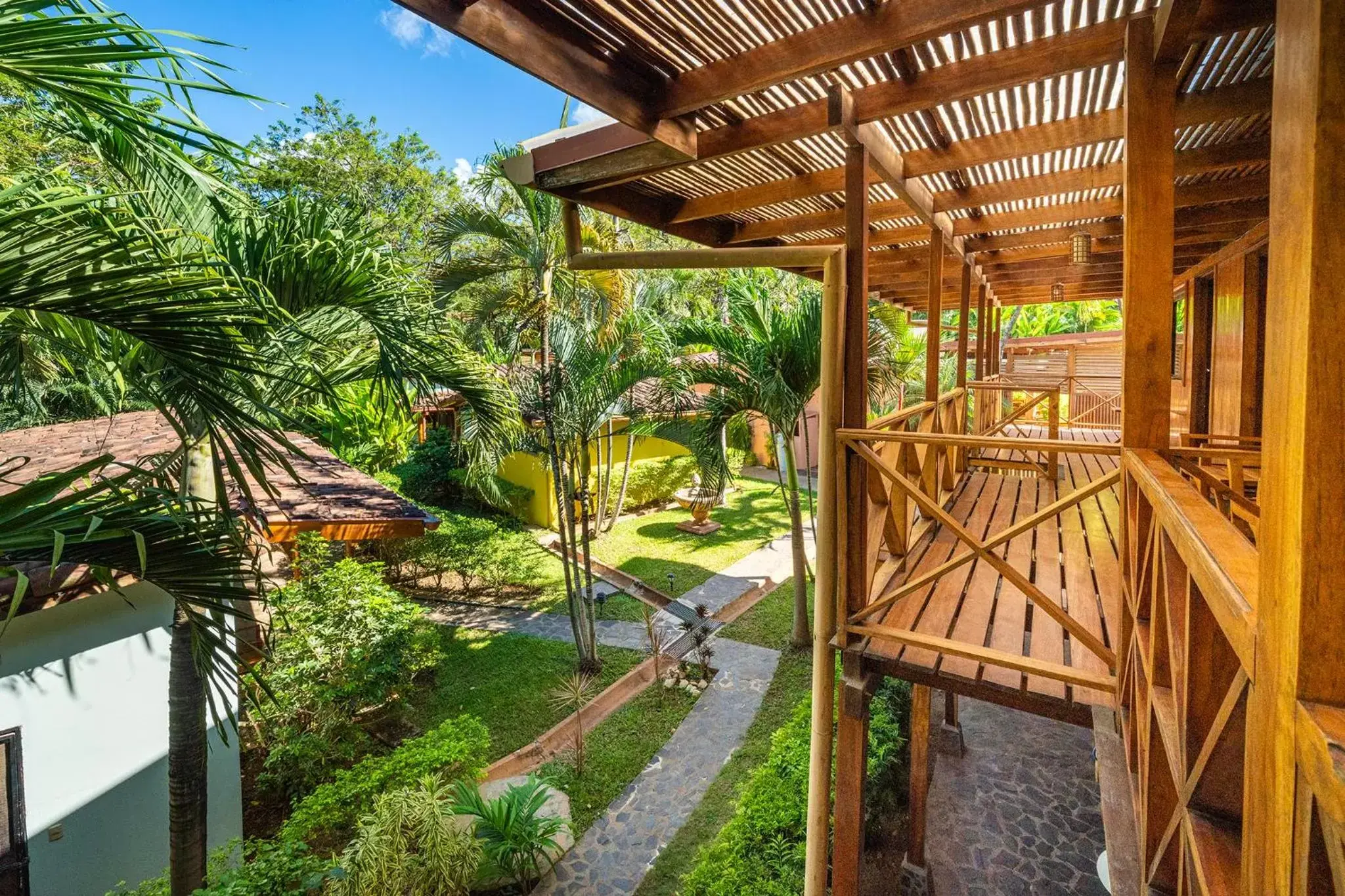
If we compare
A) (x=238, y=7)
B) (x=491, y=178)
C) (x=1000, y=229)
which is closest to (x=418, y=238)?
(x=491, y=178)

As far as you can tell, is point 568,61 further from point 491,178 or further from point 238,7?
point 238,7

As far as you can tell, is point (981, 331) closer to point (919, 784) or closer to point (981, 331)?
point (981, 331)

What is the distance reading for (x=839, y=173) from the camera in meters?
3.87

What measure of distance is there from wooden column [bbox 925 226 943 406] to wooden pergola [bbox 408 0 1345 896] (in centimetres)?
6

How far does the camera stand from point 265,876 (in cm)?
322

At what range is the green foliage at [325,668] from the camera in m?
5.41

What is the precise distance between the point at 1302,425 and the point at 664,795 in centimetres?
575

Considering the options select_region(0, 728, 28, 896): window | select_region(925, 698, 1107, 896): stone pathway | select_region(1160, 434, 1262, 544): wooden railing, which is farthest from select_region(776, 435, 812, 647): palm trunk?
select_region(0, 728, 28, 896): window

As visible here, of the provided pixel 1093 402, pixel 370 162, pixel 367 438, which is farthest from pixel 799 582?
pixel 370 162

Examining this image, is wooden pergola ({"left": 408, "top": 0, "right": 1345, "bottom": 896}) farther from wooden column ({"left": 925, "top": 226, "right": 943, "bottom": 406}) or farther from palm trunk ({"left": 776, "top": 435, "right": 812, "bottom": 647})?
palm trunk ({"left": 776, "top": 435, "right": 812, "bottom": 647})

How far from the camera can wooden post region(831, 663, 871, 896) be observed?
307 cm

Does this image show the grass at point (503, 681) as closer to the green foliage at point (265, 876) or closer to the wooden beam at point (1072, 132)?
the green foliage at point (265, 876)

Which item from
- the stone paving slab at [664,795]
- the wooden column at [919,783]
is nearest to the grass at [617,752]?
the stone paving slab at [664,795]

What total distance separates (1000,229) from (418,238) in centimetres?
1846
